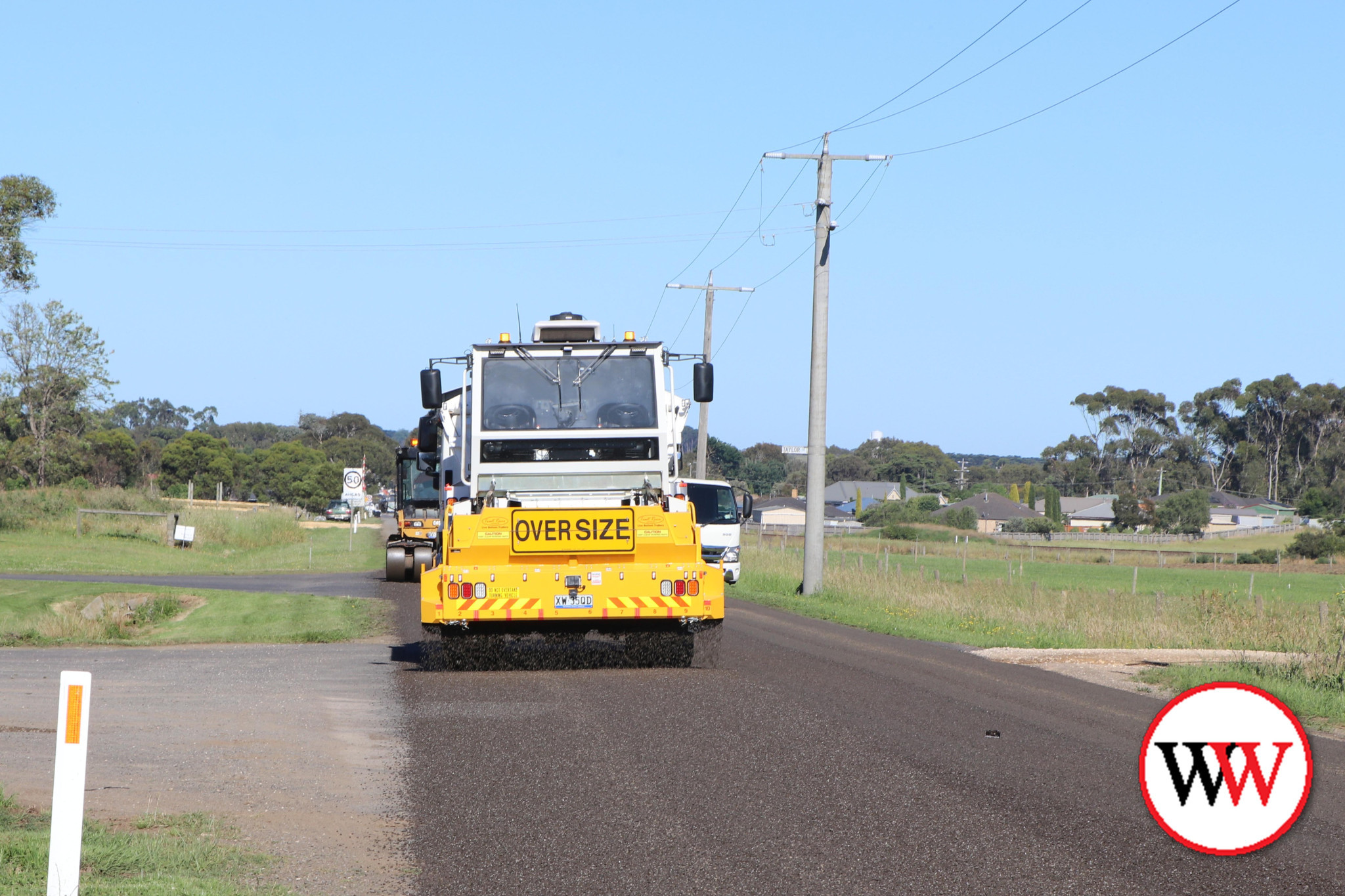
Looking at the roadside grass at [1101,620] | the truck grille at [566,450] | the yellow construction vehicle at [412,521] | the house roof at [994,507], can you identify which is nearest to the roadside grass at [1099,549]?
the roadside grass at [1101,620]

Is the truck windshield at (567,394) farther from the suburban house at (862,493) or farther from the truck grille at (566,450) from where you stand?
the suburban house at (862,493)

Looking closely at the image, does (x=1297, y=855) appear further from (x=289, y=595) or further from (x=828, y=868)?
(x=289, y=595)

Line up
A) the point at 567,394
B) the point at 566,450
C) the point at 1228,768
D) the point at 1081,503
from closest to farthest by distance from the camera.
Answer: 1. the point at 1228,768
2. the point at 566,450
3. the point at 567,394
4. the point at 1081,503

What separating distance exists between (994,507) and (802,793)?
13634cm

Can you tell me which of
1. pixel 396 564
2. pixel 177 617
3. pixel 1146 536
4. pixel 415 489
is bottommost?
pixel 1146 536

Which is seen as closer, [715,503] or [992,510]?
[715,503]

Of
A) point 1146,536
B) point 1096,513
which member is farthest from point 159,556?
point 1096,513

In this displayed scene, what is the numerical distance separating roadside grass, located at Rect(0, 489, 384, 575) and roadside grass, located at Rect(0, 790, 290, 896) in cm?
2831

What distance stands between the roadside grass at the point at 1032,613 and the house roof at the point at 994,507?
106 meters

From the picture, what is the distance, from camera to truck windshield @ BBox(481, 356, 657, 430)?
14.3m

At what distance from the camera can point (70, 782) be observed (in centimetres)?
502

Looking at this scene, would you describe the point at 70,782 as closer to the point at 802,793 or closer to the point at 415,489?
the point at 802,793

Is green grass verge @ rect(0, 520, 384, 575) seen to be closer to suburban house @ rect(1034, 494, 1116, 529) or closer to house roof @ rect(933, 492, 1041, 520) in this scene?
house roof @ rect(933, 492, 1041, 520)

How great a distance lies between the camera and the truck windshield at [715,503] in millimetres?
27438
